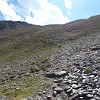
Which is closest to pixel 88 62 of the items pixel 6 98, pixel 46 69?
pixel 46 69

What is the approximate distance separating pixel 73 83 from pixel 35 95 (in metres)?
3.00

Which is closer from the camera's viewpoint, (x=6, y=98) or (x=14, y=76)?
(x=6, y=98)

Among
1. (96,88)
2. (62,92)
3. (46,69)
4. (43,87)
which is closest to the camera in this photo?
(96,88)

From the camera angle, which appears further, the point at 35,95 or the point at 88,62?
the point at 88,62

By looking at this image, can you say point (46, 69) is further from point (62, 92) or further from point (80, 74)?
point (62, 92)

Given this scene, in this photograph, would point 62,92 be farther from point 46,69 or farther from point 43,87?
point 46,69

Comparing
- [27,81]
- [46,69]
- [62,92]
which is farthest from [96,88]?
[46,69]

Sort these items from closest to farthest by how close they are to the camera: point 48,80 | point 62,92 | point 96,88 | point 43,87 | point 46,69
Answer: point 96,88 < point 62,92 < point 43,87 < point 48,80 < point 46,69

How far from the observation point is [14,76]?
89.4ft

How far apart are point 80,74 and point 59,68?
5.00 meters

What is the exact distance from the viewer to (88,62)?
26.2 metres

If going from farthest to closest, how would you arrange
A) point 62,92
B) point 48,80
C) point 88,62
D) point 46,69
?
point 46,69 < point 88,62 < point 48,80 < point 62,92

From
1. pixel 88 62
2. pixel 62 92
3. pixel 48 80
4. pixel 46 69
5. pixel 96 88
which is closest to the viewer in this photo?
pixel 96 88

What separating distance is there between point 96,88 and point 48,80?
6.57 meters
